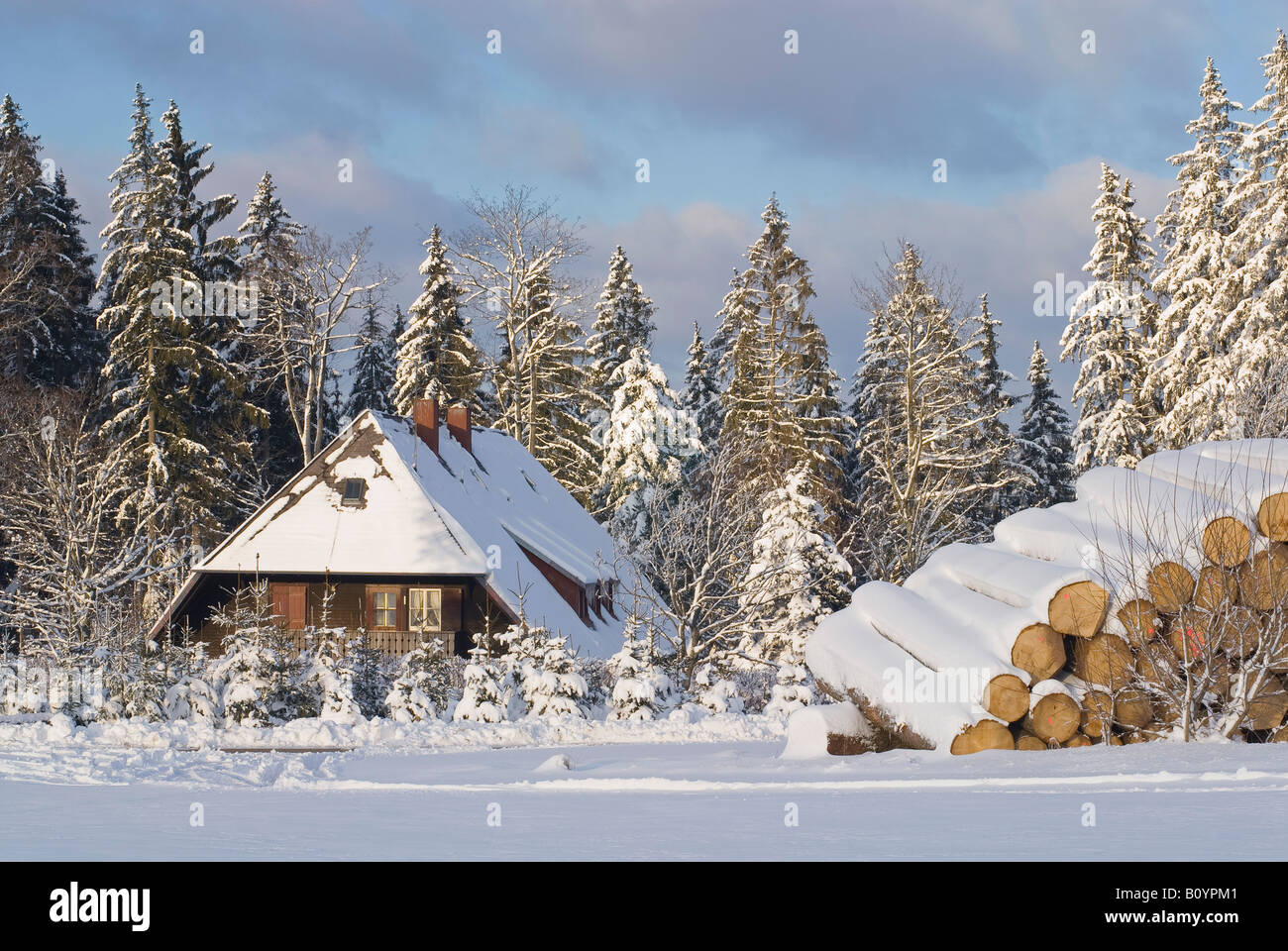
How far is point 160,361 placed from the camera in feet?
128

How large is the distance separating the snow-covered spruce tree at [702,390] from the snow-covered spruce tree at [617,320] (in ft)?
12.5

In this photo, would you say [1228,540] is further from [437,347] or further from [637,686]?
[437,347]

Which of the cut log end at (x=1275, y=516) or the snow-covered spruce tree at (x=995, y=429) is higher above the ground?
the snow-covered spruce tree at (x=995, y=429)

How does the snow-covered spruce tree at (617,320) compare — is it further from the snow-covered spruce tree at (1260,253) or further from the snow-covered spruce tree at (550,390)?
the snow-covered spruce tree at (1260,253)

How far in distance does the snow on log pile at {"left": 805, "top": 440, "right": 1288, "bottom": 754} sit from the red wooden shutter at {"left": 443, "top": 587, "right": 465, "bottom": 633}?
2048 cm

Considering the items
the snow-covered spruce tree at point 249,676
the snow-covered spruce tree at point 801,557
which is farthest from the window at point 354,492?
the snow-covered spruce tree at point 249,676

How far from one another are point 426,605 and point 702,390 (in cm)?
2632

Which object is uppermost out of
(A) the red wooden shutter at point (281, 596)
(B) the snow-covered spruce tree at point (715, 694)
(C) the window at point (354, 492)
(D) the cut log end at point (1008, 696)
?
(C) the window at point (354, 492)

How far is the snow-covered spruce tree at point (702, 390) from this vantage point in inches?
2087

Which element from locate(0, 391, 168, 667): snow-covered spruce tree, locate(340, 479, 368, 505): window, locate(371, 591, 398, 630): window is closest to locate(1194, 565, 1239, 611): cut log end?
locate(0, 391, 168, 667): snow-covered spruce tree

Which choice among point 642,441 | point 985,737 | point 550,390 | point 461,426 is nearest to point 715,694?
point 985,737

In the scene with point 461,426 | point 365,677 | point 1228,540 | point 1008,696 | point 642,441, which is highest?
point 461,426

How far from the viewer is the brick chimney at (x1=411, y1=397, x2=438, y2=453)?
3441 cm
